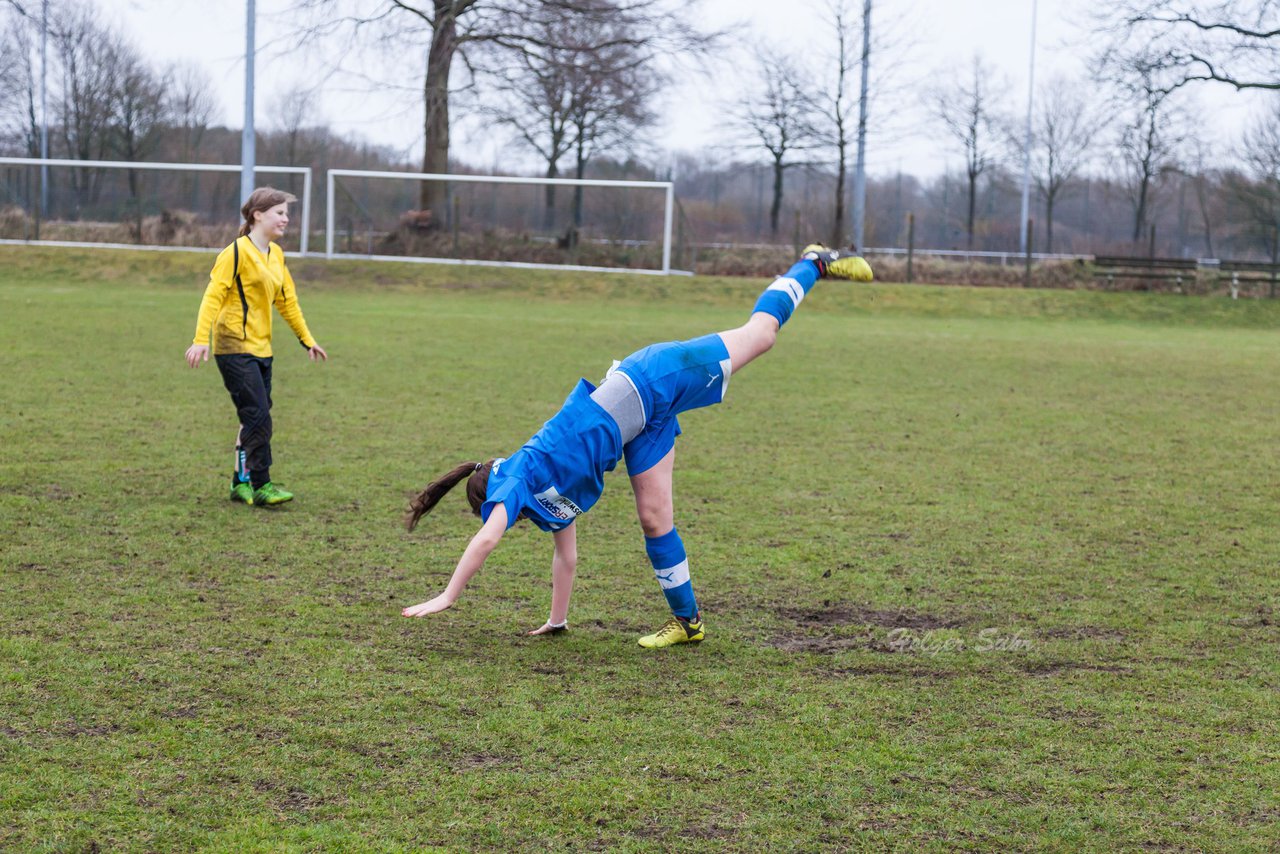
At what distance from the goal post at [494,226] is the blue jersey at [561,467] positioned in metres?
25.2

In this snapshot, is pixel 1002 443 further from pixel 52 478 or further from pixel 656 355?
pixel 52 478

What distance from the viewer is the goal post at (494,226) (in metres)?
29.9

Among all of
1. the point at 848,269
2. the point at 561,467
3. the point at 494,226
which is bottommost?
the point at 561,467

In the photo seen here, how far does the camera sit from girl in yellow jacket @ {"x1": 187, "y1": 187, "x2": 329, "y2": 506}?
720cm

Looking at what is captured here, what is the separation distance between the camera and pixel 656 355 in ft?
16.3

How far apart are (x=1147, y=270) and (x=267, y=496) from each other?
2967 centimetres

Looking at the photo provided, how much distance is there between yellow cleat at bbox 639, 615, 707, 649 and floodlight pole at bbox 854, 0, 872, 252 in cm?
3005

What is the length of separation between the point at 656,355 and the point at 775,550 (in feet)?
7.33

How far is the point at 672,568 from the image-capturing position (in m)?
5.13

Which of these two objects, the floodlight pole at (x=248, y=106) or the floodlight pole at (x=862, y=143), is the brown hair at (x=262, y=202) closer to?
the floodlight pole at (x=248, y=106)

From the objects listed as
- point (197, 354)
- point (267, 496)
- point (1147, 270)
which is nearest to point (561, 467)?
point (197, 354)

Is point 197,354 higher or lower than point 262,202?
lower

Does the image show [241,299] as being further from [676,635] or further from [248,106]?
[248,106]

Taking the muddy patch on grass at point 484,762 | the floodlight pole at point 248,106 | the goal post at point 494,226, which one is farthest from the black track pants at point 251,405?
the goal post at point 494,226
